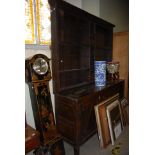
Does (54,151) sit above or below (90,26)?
below

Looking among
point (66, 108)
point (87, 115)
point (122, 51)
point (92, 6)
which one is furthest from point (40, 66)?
point (122, 51)

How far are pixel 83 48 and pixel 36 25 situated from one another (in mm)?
912

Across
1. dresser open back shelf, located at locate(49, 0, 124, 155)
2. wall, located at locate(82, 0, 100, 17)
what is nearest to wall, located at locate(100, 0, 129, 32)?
wall, located at locate(82, 0, 100, 17)

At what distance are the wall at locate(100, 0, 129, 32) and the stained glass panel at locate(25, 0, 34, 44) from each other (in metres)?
1.87

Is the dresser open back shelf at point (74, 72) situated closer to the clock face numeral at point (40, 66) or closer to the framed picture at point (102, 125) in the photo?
the framed picture at point (102, 125)

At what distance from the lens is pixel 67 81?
2342 mm

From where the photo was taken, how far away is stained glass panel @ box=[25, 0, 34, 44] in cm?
206

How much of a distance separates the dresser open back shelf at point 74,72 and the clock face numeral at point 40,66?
0.73 ft

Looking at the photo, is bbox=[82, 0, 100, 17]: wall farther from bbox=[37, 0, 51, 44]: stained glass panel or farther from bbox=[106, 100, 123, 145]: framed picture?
bbox=[106, 100, 123, 145]: framed picture

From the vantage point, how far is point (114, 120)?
8.26 feet

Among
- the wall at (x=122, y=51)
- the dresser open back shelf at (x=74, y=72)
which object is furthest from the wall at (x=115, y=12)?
the dresser open back shelf at (x=74, y=72)

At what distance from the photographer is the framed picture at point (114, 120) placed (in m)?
2.36
